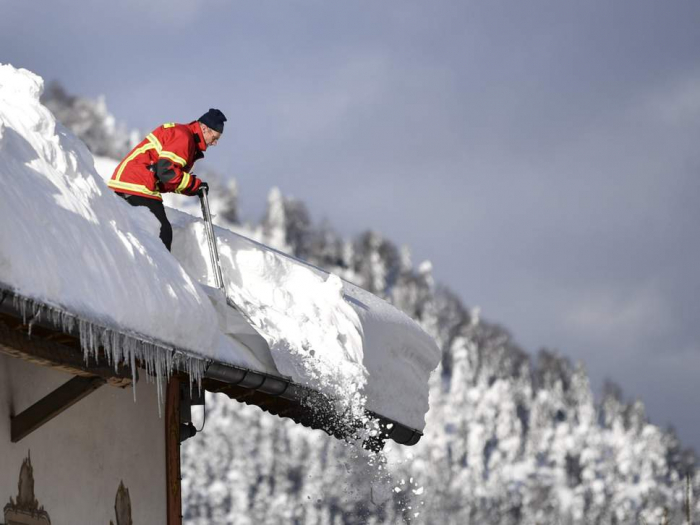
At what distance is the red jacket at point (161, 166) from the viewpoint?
7.91 metres

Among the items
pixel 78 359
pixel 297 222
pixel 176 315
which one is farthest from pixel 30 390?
pixel 297 222

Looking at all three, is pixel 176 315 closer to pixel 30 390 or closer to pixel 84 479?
pixel 30 390

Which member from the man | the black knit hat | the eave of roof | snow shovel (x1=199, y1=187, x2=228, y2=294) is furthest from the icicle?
the black knit hat

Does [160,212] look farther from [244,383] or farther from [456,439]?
[456,439]

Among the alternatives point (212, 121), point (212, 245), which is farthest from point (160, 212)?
point (212, 121)

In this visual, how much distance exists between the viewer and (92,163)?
19.6ft

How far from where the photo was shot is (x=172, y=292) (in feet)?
18.8

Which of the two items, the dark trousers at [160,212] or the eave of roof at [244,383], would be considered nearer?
the eave of roof at [244,383]

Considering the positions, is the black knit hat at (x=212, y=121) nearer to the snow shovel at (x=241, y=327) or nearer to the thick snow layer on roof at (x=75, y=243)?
the snow shovel at (x=241, y=327)

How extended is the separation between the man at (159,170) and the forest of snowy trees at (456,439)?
193ft

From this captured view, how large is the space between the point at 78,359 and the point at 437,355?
4.05 m

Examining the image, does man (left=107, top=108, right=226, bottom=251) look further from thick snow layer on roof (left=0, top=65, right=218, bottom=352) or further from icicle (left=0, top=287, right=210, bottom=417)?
icicle (left=0, top=287, right=210, bottom=417)

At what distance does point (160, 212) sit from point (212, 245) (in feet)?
1.11

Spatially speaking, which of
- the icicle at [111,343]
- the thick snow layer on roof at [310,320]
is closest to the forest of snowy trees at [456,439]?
the thick snow layer on roof at [310,320]
